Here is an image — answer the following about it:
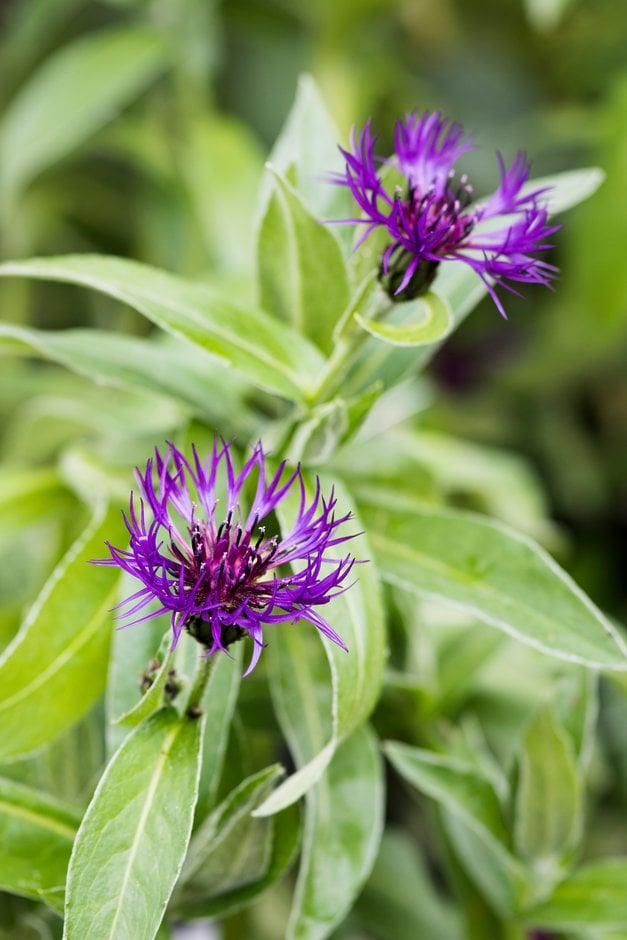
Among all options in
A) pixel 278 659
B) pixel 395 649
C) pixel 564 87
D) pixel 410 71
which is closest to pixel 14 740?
pixel 278 659

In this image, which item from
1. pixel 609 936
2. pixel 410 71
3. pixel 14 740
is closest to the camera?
pixel 14 740

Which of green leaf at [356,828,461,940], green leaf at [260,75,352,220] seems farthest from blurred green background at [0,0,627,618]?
green leaf at [356,828,461,940]

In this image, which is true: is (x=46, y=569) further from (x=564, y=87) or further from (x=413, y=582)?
(x=564, y=87)

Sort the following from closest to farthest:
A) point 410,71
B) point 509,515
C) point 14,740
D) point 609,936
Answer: point 14,740, point 609,936, point 509,515, point 410,71

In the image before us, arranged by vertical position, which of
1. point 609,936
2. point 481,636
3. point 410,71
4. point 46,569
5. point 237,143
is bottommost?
point 609,936

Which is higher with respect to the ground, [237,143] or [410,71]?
[410,71]

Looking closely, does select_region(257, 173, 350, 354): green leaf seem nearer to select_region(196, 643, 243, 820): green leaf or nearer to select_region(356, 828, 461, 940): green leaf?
select_region(196, 643, 243, 820): green leaf

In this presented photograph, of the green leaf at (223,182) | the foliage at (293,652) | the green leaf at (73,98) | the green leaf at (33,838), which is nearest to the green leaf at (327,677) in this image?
the foliage at (293,652)

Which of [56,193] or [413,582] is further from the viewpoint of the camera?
[56,193]

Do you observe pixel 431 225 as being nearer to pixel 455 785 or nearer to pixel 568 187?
pixel 568 187
